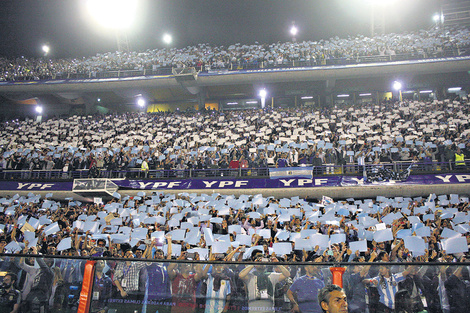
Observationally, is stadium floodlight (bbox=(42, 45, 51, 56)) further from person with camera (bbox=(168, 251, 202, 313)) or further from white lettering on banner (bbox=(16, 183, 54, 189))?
person with camera (bbox=(168, 251, 202, 313))

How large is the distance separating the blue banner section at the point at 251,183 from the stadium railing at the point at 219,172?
0.34 metres

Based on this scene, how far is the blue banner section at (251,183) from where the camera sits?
54.1 feet

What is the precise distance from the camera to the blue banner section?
16.5 m

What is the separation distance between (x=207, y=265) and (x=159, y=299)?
857 millimetres

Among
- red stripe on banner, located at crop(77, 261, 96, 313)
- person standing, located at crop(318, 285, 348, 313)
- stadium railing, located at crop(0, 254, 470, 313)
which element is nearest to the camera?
person standing, located at crop(318, 285, 348, 313)

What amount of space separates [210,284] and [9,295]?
2935 millimetres

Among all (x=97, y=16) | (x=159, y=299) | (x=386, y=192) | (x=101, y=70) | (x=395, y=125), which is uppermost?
(x=97, y=16)

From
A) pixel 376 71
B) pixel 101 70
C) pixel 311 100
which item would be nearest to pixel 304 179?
pixel 376 71

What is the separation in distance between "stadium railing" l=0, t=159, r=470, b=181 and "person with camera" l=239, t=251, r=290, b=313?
13.7 m

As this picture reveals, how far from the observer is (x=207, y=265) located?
13.6ft

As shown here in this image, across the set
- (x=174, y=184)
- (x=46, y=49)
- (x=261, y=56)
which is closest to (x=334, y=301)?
(x=174, y=184)

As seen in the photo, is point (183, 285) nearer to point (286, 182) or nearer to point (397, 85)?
point (286, 182)

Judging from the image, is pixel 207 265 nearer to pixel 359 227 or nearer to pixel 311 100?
pixel 359 227

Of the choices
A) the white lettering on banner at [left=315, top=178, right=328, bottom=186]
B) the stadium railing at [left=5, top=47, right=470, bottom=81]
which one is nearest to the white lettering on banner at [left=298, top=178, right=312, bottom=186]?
the white lettering on banner at [left=315, top=178, right=328, bottom=186]
